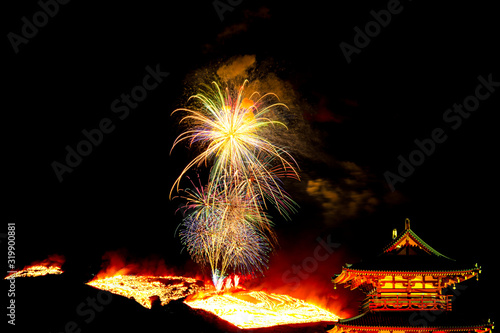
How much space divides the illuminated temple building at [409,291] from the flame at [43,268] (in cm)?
1613

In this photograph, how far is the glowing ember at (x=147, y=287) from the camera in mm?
21464

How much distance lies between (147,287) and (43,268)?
6256 millimetres

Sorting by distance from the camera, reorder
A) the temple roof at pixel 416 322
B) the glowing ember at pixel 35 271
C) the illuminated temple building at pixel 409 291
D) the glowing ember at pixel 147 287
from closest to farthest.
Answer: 1. the temple roof at pixel 416 322
2. the illuminated temple building at pixel 409 291
3. the glowing ember at pixel 35 271
4. the glowing ember at pixel 147 287

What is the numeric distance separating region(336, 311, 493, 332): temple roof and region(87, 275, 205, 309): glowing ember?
10799mm

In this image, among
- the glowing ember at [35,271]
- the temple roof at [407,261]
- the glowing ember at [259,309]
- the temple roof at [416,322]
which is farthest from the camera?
the glowing ember at [259,309]

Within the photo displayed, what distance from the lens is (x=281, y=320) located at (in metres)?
20.7

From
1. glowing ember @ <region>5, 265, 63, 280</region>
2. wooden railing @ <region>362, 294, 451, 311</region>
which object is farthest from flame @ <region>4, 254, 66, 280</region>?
wooden railing @ <region>362, 294, 451, 311</region>

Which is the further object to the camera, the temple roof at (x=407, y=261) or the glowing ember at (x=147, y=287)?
the glowing ember at (x=147, y=287)

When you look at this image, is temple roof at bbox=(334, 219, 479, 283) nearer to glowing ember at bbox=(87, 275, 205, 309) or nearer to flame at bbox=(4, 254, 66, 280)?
glowing ember at bbox=(87, 275, 205, 309)

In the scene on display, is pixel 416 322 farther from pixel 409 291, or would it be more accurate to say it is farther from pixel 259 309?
pixel 259 309

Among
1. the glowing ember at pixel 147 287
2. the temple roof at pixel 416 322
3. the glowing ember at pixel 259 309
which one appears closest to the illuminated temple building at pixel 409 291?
the temple roof at pixel 416 322

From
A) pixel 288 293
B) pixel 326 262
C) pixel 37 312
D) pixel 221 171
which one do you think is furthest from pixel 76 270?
pixel 326 262

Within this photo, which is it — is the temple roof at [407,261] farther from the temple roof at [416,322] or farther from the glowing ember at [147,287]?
the glowing ember at [147,287]

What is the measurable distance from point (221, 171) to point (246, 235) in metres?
5.24
